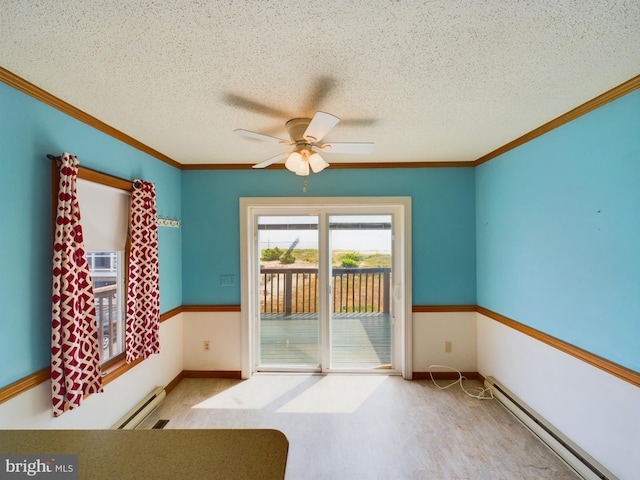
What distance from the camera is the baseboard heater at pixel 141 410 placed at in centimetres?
224

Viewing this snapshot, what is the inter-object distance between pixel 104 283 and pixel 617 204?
3.56 metres

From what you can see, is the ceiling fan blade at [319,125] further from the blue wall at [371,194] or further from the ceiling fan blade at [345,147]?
the blue wall at [371,194]

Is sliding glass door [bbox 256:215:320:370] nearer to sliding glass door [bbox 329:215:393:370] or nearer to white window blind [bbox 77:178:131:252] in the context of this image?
sliding glass door [bbox 329:215:393:370]

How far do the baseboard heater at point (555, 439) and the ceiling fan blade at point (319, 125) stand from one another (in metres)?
2.52

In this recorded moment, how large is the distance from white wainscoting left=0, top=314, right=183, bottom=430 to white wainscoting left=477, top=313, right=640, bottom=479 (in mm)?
3218

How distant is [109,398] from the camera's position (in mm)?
2158

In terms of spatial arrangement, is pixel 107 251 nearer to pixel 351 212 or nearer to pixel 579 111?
pixel 351 212

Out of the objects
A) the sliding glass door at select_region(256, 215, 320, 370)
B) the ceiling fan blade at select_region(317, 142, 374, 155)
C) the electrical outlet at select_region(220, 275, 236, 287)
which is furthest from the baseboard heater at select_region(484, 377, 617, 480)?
the electrical outlet at select_region(220, 275, 236, 287)

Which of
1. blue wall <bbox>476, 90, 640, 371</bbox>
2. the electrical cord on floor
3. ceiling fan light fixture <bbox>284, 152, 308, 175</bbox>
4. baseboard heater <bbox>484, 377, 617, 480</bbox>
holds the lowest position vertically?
the electrical cord on floor

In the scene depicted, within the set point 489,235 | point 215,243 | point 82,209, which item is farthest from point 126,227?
point 489,235

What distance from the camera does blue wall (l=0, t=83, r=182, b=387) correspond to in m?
1.47

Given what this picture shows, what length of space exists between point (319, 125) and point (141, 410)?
2.62 metres

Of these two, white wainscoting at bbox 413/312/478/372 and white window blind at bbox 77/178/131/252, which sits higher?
white window blind at bbox 77/178/131/252

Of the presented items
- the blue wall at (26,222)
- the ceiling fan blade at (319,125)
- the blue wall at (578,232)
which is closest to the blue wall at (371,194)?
the blue wall at (578,232)
